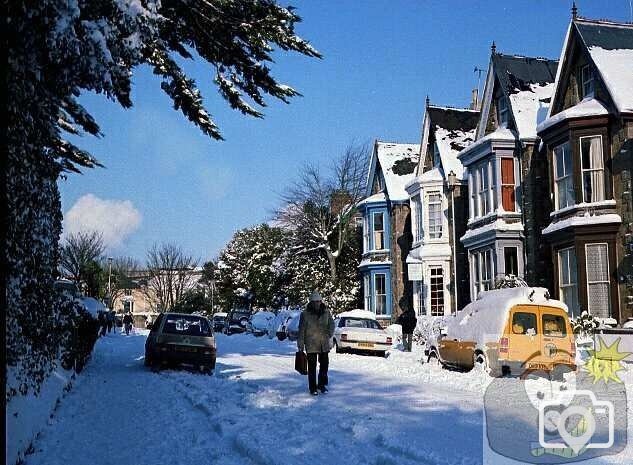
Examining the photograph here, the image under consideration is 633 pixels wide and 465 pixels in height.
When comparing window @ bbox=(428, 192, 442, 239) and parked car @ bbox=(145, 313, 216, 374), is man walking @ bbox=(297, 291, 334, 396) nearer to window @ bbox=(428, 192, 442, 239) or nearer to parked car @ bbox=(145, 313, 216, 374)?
parked car @ bbox=(145, 313, 216, 374)

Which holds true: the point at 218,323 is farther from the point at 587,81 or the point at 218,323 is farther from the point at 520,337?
the point at 520,337

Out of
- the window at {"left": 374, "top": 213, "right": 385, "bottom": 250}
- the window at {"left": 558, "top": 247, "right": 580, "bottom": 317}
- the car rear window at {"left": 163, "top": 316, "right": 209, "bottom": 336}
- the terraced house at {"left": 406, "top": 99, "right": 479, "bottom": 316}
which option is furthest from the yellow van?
the window at {"left": 374, "top": 213, "right": 385, "bottom": 250}

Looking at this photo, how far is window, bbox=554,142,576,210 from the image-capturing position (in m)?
25.5

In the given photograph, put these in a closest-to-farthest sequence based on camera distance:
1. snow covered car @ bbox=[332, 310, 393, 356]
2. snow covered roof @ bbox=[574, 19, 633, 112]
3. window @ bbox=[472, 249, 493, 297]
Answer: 1. snow covered roof @ bbox=[574, 19, 633, 112]
2. snow covered car @ bbox=[332, 310, 393, 356]
3. window @ bbox=[472, 249, 493, 297]

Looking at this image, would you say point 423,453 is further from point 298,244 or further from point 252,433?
point 298,244

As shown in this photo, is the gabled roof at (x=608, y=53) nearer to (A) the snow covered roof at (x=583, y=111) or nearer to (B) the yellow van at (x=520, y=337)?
(A) the snow covered roof at (x=583, y=111)

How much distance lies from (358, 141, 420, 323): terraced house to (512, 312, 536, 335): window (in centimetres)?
2309

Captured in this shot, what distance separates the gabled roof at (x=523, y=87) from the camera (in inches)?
1171

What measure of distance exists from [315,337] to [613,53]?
17.4 metres

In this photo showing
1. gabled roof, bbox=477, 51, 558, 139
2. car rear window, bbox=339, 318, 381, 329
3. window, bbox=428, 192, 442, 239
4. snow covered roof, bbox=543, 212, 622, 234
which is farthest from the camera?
window, bbox=428, 192, 442, 239

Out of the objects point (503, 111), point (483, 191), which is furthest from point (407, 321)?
point (503, 111)

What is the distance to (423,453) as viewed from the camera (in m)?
8.05

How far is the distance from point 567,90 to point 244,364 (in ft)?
49.4

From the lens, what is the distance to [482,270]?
103ft
